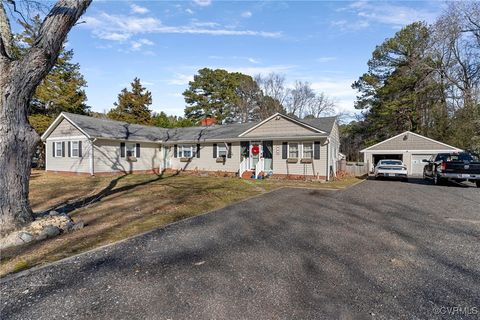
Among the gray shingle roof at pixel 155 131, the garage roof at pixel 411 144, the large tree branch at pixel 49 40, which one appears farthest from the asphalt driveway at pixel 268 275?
the garage roof at pixel 411 144

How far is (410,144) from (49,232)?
26313 mm

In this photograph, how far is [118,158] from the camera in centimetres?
1891

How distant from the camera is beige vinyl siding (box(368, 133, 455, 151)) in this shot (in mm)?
21875

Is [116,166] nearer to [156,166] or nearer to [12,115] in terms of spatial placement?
[156,166]

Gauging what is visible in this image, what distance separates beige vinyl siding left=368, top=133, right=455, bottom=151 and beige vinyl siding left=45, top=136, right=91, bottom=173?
2420cm

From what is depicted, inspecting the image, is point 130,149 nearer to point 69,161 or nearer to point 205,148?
point 69,161

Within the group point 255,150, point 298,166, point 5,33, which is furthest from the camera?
point 255,150

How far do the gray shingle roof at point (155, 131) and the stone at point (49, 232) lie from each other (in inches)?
509

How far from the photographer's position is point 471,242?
487cm

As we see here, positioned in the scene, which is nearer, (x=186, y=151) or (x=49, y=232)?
(x=49, y=232)

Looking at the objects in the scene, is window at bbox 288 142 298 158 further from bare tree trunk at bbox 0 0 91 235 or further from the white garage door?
the white garage door

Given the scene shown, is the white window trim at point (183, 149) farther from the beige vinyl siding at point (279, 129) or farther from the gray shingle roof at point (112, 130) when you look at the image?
the beige vinyl siding at point (279, 129)

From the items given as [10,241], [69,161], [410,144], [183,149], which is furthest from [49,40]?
[410,144]

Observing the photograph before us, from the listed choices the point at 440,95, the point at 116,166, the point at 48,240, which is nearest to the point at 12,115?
the point at 48,240
